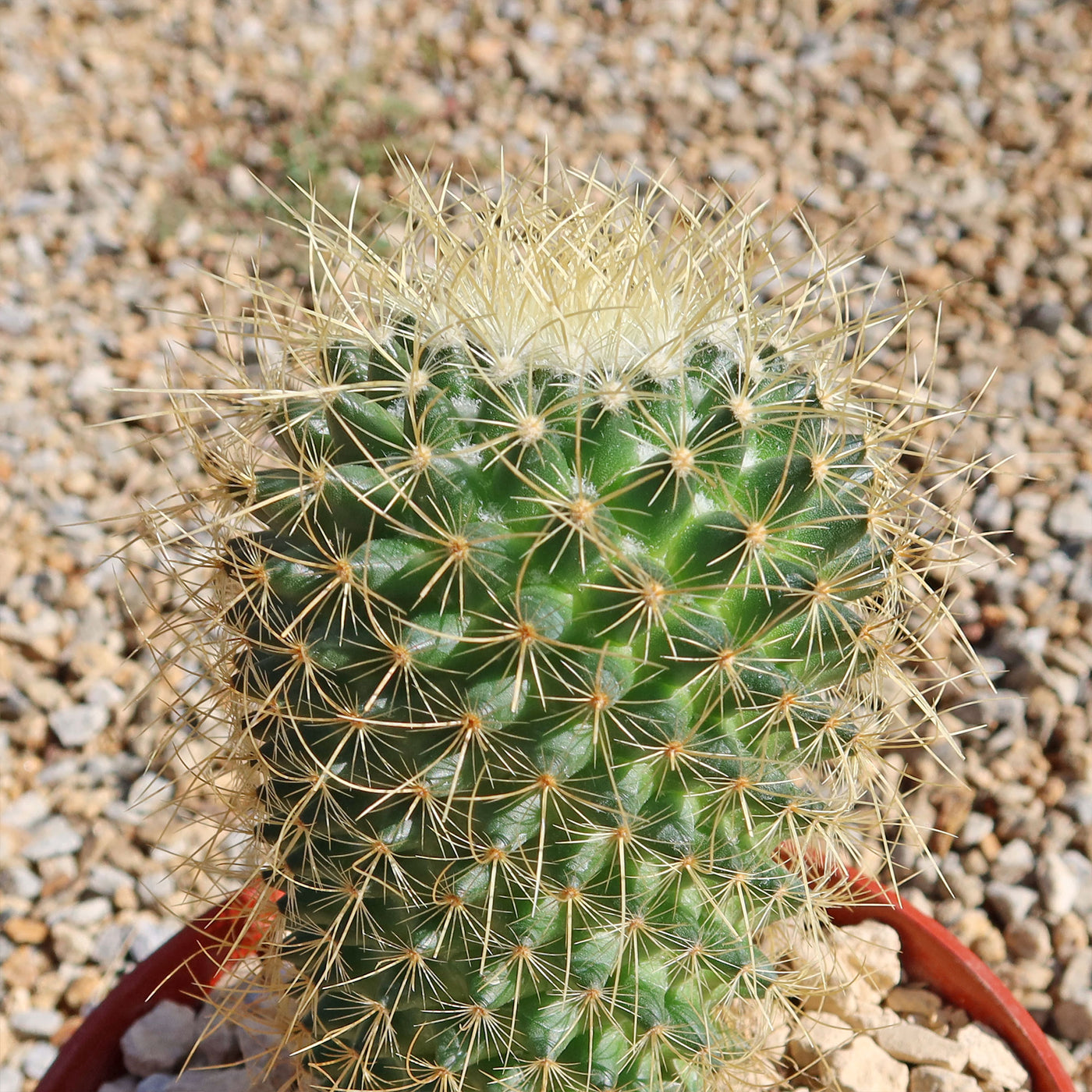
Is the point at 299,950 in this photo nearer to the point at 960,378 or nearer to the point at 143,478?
the point at 143,478

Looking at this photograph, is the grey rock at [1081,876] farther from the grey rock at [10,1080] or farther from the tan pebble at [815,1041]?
the grey rock at [10,1080]

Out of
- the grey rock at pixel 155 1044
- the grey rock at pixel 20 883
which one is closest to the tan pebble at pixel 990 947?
the grey rock at pixel 155 1044

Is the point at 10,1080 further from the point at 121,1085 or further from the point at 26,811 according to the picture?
the point at 26,811

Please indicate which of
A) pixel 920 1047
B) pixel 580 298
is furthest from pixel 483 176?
pixel 920 1047

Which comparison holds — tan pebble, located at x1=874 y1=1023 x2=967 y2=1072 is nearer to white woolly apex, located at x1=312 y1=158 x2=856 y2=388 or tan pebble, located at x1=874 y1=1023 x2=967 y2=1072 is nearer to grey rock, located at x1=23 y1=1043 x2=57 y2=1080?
white woolly apex, located at x1=312 y1=158 x2=856 y2=388

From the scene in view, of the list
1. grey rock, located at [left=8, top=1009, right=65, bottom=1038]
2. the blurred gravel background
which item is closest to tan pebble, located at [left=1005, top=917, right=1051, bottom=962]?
the blurred gravel background

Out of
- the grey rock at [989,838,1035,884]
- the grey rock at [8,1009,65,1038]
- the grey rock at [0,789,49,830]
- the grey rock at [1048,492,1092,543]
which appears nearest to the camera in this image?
the grey rock at [8,1009,65,1038]

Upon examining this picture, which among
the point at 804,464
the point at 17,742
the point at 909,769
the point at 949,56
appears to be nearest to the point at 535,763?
Answer: the point at 804,464
